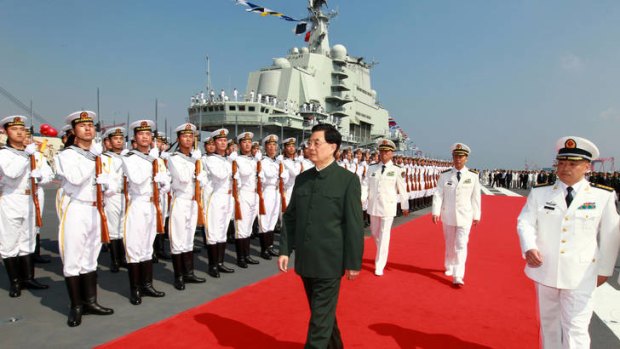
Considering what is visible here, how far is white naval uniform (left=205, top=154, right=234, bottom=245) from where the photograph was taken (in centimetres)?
562

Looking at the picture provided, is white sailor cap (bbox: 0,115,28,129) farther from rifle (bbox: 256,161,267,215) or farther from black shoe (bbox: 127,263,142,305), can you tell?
rifle (bbox: 256,161,267,215)

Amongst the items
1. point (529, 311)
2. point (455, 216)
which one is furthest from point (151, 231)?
point (529, 311)

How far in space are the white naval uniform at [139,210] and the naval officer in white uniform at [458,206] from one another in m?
3.94

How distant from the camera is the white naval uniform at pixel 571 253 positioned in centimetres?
258

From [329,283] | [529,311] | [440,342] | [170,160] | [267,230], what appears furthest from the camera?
[267,230]

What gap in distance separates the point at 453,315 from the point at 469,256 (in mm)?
3156

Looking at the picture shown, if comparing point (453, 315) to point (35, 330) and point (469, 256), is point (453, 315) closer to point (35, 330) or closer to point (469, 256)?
point (469, 256)

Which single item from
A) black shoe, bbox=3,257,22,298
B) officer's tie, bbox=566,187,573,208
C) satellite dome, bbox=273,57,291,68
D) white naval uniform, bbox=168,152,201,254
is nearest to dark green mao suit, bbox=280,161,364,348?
officer's tie, bbox=566,187,573,208

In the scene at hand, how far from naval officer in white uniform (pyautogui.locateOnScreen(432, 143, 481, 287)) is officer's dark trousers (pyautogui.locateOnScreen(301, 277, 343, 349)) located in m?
3.10

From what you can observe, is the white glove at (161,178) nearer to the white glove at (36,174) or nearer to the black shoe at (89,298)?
the black shoe at (89,298)

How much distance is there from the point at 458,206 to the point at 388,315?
2137 millimetres

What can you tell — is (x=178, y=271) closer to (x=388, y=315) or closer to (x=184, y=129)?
(x=184, y=129)

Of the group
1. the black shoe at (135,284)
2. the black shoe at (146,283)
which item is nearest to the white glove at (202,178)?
the black shoe at (146,283)

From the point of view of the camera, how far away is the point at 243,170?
6.22 m
